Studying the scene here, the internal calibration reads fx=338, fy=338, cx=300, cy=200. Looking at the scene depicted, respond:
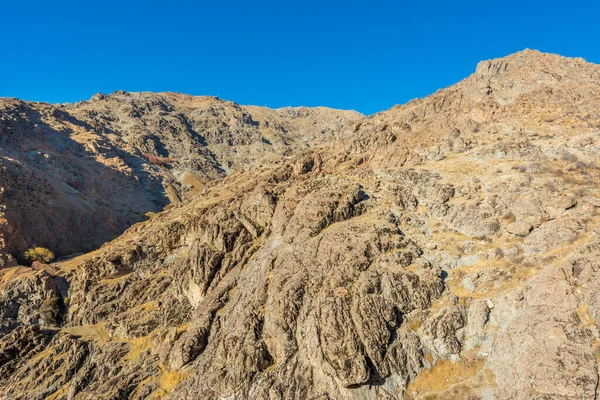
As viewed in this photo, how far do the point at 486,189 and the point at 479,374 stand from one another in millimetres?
27762

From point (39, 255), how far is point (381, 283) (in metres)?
90.3

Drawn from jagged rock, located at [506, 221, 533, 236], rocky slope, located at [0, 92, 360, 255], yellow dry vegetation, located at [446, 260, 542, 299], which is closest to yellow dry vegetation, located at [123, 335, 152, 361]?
yellow dry vegetation, located at [446, 260, 542, 299]

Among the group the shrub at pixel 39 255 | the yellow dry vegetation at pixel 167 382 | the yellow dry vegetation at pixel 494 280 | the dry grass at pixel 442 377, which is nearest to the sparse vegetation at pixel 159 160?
the shrub at pixel 39 255

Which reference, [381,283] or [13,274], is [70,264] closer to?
[13,274]

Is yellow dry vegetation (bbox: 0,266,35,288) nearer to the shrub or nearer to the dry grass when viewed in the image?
the shrub

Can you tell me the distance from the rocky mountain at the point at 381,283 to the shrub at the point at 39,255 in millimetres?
10796

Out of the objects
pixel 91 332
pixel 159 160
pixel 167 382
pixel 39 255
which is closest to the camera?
pixel 167 382

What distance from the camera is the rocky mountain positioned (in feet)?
109

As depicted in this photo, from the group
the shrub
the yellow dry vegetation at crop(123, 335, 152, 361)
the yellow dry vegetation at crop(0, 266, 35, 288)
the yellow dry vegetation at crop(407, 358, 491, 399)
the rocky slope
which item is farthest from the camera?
the rocky slope

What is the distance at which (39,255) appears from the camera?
8744 centimetres

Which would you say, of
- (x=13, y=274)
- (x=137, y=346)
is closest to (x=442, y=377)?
(x=137, y=346)

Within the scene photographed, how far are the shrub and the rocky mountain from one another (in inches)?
425

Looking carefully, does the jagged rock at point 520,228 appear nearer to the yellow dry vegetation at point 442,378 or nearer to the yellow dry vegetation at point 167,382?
the yellow dry vegetation at point 442,378

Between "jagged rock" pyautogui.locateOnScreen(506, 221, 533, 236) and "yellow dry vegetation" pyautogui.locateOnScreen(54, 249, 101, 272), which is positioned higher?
"jagged rock" pyautogui.locateOnScreen(506, 221, 533, 236)
